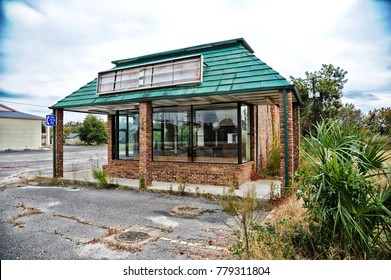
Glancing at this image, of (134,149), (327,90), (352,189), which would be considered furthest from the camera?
(327,90)

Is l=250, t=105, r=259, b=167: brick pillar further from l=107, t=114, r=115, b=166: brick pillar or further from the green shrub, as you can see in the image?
l=107, t=114, r=115, b=166: brick pillar

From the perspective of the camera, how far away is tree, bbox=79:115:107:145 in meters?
41.6

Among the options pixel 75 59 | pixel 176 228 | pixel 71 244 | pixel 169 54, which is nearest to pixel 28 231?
pixel 71 244

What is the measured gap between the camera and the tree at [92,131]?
41562 millimetres

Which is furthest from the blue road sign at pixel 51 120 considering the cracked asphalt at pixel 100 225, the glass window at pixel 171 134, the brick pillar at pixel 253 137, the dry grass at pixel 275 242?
the dry grass at pixel 275 242

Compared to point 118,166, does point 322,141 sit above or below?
above

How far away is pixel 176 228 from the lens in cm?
486

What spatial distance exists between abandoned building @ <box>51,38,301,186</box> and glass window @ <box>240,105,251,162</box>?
1 centimetres

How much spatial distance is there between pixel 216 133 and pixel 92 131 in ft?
121

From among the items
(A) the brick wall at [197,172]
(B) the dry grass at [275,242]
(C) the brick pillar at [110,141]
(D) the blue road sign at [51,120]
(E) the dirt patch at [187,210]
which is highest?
(D) the blue road sign at [51,120]

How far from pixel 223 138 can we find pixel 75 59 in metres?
6.34

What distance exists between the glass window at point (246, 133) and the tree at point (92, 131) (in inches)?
1436

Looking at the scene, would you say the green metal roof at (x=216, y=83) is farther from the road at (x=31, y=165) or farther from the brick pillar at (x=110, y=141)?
the road at (x=31, y=165)

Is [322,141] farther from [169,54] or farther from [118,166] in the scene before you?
[118,166]
